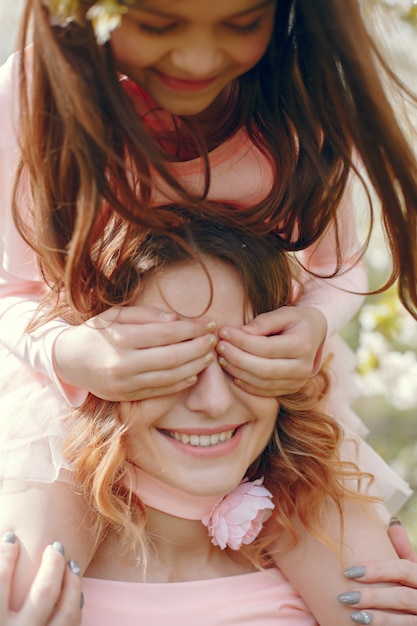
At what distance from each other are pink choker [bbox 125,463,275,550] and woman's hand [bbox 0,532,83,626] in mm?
232

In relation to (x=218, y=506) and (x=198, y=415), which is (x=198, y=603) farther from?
(x=198, y=415)

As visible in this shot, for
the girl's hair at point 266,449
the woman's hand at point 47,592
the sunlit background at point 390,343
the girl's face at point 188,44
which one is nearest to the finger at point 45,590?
the woman's hand at point 47,592

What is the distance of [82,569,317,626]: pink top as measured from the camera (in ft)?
7.39

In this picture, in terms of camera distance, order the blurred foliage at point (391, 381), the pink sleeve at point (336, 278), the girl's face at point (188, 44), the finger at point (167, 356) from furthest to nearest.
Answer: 1. the blurred foliage at point (391, 381)
2. the pink sleeve at point (336, 278)
3. the finger at point (167, 356)
4. the girl's face at point (188, 44)

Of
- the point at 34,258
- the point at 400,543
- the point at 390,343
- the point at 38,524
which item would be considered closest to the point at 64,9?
the point at 34,258

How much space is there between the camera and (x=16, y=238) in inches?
88.5

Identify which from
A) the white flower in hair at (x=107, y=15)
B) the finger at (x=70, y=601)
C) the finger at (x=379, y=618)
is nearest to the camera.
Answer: the white flower in hair at (x=107, y=15)

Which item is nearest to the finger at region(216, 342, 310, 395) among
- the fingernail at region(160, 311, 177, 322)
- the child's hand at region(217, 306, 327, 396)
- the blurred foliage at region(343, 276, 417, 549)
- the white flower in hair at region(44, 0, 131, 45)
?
the child's hand at region(217, 306, 327, 396)

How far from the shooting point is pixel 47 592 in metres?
2.07

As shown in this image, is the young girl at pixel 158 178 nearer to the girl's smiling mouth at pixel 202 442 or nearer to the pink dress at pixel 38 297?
the pink dress at pixel 38 297

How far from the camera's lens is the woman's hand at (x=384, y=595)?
2.24 m

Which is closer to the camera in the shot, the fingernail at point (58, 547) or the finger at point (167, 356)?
the finger at point (167, 356)

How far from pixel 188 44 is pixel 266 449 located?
108 centimetres

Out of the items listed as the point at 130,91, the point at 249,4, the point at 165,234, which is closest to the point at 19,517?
the point at 165,234
